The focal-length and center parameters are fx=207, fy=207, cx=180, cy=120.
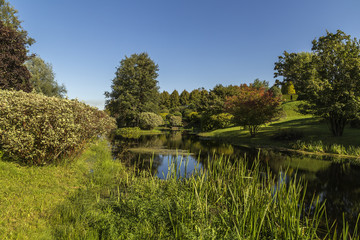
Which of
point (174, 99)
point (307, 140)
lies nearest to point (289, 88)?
point (307, 140)

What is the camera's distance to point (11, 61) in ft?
64.5

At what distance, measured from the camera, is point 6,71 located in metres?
19.7

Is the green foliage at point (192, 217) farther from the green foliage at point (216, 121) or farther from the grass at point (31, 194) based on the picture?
the green foliage at point (216, 121)

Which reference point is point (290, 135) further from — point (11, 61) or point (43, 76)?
point (43, 76)

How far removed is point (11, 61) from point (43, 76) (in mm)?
27116

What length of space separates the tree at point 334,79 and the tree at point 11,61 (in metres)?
29.0

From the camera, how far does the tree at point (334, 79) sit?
1986cm

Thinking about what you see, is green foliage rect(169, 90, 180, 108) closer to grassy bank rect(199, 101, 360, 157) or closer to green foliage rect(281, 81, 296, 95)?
green foliage rect(281, 81, 296, 95)

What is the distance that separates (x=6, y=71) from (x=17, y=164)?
1582 cm

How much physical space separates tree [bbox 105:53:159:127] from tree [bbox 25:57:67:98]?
12.1 meters

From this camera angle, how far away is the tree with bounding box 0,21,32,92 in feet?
62.4

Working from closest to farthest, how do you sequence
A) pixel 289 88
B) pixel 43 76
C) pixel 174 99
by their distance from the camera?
1. pixel 43 76
2. pixel 289 88
3. pixel 174 99

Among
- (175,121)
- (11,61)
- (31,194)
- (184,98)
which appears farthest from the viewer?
(184,98)

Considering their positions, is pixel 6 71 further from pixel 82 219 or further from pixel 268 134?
pixel 268 134
